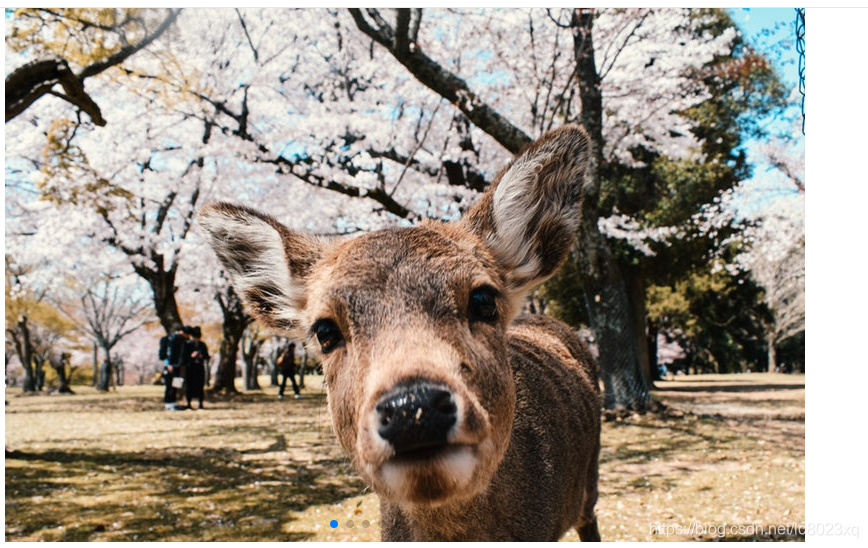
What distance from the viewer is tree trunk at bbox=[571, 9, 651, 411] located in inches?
310

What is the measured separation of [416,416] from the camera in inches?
52.2

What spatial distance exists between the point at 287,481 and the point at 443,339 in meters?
4.47

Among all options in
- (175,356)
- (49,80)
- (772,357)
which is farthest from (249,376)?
(49,80)

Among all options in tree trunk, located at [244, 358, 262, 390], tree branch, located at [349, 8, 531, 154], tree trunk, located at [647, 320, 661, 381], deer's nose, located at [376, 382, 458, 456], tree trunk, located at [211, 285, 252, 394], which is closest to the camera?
deer's nose, located at [376, 382, 458, 456]

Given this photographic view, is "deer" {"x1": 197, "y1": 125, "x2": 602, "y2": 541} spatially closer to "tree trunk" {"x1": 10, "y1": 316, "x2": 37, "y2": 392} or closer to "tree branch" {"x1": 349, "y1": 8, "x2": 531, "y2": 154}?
"tree branch" {"x1": 349, "y1": 8, "x2": 531, "y2": 154}

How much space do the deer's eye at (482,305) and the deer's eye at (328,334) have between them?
363mm

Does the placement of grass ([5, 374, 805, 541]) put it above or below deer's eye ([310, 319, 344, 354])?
below

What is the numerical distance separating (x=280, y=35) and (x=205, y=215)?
1108cm

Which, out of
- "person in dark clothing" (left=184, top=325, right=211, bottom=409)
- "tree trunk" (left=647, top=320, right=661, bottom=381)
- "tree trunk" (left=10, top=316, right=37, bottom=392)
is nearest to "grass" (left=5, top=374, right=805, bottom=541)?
"person in dark clothing" (left=184, top=325, right=211, bottom=409)

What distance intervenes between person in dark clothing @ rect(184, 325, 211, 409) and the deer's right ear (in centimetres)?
912

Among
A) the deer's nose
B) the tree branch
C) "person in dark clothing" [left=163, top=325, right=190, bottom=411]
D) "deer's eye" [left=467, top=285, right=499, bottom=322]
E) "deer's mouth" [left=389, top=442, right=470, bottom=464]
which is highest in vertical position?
the tree branch

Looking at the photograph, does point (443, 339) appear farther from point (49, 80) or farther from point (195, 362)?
point (195, 362)

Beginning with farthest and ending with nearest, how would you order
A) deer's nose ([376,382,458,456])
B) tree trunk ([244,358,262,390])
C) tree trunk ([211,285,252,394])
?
tree trunk ([244,358,262,390]) < tree trunk ([211,285,252,394]) < deer's nose ([376,382,458,456])

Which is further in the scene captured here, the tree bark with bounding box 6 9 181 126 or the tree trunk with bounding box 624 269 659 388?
the tree trunk with bounding box 624 269 659 388
